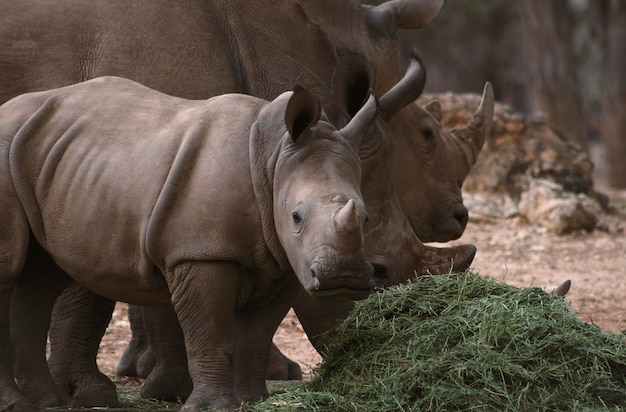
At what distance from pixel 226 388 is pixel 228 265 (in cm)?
52

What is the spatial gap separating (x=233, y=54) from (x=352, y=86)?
3.04 feet

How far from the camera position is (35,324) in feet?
20.9

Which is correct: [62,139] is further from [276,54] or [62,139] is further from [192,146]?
[276,54]

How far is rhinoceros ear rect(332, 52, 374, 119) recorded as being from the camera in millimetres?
6953

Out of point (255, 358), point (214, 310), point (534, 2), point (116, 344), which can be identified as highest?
point (214, 310)

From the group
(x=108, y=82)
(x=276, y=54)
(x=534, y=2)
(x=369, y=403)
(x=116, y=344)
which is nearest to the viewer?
(x=369, y=403)

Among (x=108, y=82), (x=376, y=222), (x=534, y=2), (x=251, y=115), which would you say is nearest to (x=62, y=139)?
(x=108, y=82)

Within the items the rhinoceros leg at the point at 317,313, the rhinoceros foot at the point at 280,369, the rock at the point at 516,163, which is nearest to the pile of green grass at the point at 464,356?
the rhinoceros leg at the point at 317,313

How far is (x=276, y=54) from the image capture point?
772cm

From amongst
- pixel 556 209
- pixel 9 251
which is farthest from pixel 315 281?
pixel 556 209

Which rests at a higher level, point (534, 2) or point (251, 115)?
point (251, 115)

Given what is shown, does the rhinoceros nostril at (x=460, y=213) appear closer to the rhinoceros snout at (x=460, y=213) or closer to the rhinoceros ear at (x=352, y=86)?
the rhinoceros snout at (x=460, y=213)

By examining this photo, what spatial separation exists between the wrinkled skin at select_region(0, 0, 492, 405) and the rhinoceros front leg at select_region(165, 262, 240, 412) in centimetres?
90

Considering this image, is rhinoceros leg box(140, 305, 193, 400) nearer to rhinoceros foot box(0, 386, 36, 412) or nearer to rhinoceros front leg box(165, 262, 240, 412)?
rhinoceros foot box(0, 386, 36, 412)
